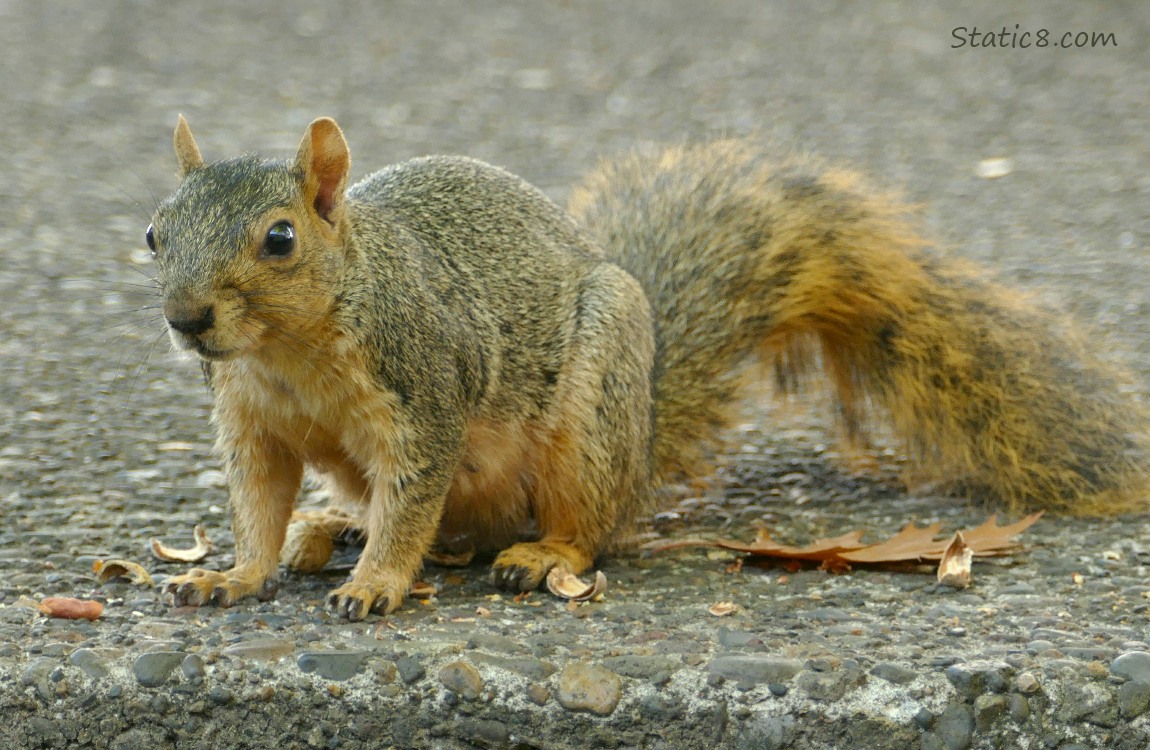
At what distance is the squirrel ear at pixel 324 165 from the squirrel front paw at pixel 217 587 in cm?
65

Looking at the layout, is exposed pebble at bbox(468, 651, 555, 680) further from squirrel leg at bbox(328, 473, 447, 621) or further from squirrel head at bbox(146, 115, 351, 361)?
squirrel head at bbox(146, 115, 351, 361)

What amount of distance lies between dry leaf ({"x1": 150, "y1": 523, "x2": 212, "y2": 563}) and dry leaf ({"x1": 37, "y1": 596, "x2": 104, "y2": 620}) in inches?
13.0

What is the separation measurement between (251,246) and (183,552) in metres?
0.80

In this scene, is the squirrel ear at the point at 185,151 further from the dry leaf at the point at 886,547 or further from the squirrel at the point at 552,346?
the dry leaf at the point at 886,547

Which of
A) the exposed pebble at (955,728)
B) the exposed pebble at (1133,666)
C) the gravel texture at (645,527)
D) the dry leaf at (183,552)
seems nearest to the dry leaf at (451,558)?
the gravel texture at (645,527)

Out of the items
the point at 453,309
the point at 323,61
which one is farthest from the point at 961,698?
the point at 323,61

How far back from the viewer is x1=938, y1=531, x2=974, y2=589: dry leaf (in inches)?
108

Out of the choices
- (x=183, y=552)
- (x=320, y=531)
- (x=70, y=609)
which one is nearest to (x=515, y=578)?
(x=320, y=531)

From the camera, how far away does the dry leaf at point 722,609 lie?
260 cm

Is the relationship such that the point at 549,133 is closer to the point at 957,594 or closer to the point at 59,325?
the point at 59,325

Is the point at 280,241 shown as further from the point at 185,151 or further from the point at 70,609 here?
the point at 70,609

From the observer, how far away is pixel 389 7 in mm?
8070

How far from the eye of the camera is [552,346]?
2949mm

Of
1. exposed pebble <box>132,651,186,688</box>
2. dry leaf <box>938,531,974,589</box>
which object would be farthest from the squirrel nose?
dry leaf <box>938,531,974,589</box>
